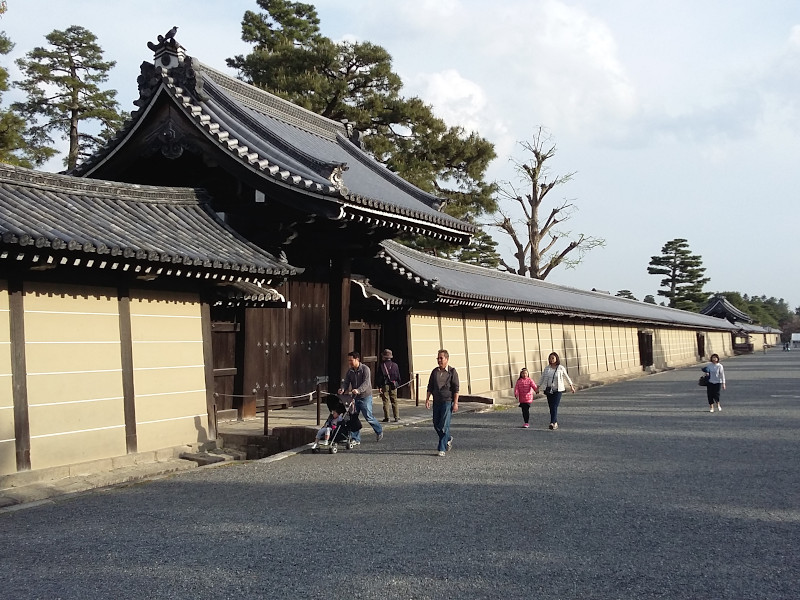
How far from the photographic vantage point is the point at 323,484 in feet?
26.4

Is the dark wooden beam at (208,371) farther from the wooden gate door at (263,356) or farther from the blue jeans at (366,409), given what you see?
the blue jeans at (366,409)

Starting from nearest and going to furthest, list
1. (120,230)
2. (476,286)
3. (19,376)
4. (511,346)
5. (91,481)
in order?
1. (19,376)
2. (91,481)
3. (120,230)
4. (476,286)
5. (511,346)

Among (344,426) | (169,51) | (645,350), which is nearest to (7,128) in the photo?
(169,51)

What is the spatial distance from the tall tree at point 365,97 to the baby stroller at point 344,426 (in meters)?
17.2

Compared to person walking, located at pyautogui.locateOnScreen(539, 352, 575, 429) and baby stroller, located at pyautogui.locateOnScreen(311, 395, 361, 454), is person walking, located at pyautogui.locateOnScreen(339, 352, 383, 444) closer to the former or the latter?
baby stroller, located at pyautogui.locateOnScreen(311, 395, 361, 454)

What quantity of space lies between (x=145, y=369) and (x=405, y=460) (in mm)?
3961

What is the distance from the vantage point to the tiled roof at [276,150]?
38.8ft

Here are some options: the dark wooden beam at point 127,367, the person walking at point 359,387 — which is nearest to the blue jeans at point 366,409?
the person walking at point 359,387

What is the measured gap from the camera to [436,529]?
19.9 ft

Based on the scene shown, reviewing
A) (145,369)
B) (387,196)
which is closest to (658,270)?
(387,196)

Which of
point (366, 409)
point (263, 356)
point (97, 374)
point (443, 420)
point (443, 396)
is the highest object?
point (263, 356)

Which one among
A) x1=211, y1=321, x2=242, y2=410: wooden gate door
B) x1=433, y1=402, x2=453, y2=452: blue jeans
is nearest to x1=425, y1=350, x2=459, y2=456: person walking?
x1=433, y1=402, x2=453, y2=452: blue jeans

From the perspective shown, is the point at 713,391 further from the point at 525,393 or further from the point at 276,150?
the point at 276,150

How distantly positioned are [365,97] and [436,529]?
24390 millimetres
